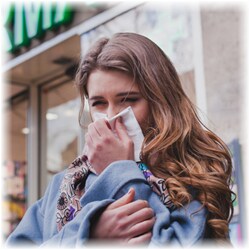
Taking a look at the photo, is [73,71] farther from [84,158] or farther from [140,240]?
[140,240]

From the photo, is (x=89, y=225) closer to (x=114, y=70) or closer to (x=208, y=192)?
(x=208, y=192)

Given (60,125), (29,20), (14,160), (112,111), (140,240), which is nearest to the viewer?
(140,240)

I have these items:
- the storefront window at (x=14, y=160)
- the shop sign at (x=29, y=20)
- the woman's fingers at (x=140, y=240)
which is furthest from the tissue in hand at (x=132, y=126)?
the storefront window at (x=14, y=160)

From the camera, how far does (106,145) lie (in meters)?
1.73

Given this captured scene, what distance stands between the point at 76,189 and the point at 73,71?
15.4 feet

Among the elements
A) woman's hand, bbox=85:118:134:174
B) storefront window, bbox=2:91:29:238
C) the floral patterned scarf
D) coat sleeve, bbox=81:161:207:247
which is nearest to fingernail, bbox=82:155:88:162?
the floral patterned scarf

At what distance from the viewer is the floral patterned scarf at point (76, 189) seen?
1650mm

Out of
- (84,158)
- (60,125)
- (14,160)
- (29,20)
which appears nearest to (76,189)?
(84,158)

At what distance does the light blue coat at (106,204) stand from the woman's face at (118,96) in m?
0.18

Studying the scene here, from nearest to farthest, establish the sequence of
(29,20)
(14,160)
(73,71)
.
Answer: (29,20) < (73,71) < (14,160)

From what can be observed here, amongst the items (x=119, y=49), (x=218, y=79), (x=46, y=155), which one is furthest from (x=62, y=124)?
(x=119, y=49)

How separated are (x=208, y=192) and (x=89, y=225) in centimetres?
34

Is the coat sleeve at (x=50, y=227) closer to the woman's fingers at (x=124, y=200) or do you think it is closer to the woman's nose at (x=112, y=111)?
the woman's fingers at (x=124, y=200)

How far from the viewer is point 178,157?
175 centimetres
